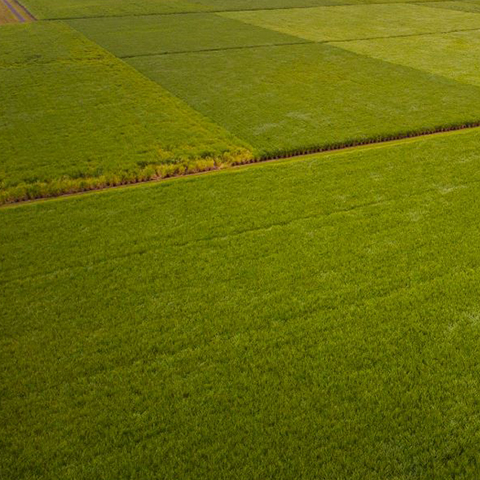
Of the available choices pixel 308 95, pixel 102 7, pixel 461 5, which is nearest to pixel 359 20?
pixel 461 5

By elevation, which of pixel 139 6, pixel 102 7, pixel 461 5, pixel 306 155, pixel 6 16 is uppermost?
pixel 461 5

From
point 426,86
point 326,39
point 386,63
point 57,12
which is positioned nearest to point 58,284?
point 426,86

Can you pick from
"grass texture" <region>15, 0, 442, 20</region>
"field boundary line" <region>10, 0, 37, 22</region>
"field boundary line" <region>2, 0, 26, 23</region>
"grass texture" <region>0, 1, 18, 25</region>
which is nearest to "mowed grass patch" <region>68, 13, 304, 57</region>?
"grass texture" <region>15, 0, 442, 20</region>

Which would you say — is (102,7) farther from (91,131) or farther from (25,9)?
(91,131)

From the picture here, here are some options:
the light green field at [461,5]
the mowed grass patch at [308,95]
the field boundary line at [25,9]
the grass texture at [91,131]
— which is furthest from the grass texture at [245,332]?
the light green field at [461,5]

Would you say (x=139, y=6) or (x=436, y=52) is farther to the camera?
(x=139, y=6)

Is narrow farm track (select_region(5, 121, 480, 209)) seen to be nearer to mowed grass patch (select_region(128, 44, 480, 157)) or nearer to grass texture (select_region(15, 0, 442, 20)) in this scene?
mowed grass patch (select_region(128, 44, 480, 157))

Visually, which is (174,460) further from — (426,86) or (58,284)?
(426,86)

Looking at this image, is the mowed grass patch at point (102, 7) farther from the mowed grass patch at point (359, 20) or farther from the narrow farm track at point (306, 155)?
the narrow farm track at point (306, 155)
